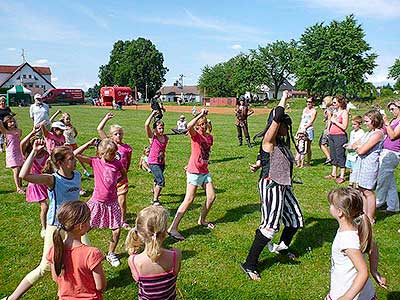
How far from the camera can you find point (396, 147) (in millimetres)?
6719

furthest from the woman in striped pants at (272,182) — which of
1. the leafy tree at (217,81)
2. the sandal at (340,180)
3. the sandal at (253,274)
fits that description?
the leafy tree at (217,81)

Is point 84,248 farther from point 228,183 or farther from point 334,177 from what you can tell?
point 334,177

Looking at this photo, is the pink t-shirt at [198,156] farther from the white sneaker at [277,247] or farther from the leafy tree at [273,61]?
the leafy tree at [273,61]

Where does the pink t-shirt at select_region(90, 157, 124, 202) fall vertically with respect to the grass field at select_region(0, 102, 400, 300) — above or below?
above

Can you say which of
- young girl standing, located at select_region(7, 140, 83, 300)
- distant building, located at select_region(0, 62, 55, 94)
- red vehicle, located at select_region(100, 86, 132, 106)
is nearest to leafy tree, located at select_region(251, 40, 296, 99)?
red vehicle, located at select_region(100, 86, 132, 106)

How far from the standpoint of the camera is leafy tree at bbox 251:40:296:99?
292 ft

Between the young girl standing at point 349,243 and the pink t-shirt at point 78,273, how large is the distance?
1.95 meters

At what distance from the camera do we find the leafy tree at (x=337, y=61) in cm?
6519

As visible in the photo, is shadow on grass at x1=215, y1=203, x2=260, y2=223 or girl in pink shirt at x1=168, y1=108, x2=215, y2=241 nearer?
girl in pink shirt at x1=168, y1=108, x2=215, y2=241

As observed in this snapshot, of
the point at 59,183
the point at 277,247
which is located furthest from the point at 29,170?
the point at 277,247

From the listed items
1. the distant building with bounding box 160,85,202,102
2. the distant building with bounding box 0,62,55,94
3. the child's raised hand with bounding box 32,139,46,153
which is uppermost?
the distant building with bounding box 0,62,55,94

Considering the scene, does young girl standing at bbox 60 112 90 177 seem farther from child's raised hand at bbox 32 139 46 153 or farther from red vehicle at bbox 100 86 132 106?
red vehicle at bbox 100 86 132 106

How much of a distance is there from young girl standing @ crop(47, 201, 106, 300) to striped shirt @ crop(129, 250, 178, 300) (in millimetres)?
312

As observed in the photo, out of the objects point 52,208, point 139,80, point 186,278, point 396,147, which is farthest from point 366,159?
point 139,80
